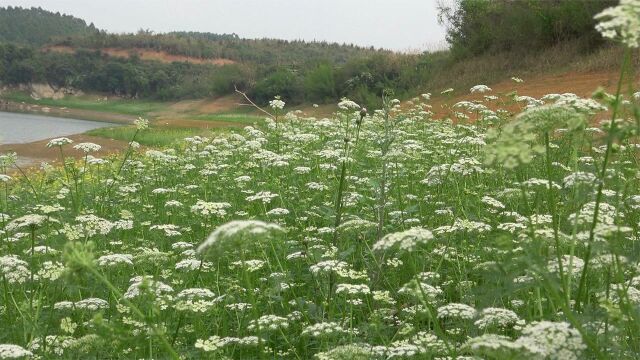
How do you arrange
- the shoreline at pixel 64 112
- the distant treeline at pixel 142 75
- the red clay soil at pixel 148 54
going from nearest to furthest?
the distant treeline at pixel 142 75
the shoreline at pixel 64 112
the red clay soil at pixel 148 54

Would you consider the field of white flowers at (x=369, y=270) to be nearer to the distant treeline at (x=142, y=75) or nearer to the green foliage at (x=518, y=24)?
the green foliage at (x=518, y=24)

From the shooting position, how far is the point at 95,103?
114 meters

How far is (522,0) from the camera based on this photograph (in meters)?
40.3

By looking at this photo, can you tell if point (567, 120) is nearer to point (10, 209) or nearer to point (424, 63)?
point (10, 209)

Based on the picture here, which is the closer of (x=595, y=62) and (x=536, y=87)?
(x=536, y=87)

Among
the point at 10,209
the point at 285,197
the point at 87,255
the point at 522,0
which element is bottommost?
the point at 10,209

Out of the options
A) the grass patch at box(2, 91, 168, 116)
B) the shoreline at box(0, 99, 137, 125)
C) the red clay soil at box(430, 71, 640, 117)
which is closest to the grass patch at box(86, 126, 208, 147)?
the red clay soil at box(430, 71, 640, 117)

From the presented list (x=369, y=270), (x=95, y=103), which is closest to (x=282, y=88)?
(x=95, y=103)

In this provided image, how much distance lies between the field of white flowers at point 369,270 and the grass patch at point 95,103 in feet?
302

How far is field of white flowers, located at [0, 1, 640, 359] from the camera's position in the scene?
2.77m

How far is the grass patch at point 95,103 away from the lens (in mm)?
99125

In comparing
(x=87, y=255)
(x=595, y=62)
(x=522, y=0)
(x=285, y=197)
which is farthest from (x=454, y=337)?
(x=522, y=0)

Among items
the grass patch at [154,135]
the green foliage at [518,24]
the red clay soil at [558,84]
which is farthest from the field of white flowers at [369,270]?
the green foliage at [518,24]

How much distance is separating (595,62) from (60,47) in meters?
140
